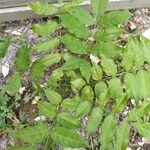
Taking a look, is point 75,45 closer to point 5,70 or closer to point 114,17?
point 114,17

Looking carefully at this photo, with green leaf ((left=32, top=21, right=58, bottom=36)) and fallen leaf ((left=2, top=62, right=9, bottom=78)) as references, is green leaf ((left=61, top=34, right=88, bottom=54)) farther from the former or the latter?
fallen leaf ((left=2, top=62, right=9, bottom=78))

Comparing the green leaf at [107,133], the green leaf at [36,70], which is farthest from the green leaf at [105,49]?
the green leaf at [107,133]

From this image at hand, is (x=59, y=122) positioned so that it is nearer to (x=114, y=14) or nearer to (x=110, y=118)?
(x=110, y=118)

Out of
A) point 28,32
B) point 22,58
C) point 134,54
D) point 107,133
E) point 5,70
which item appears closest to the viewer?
point 107,133

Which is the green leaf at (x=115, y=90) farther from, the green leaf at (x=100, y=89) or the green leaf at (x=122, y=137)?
the green leaf at (x=122, y=137)

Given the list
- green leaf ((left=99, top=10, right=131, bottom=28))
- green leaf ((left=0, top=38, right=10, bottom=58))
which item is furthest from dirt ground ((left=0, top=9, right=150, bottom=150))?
green leaf ((left=99, top=10, right=131, bottom=28))

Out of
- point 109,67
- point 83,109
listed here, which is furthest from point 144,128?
point 109,67
